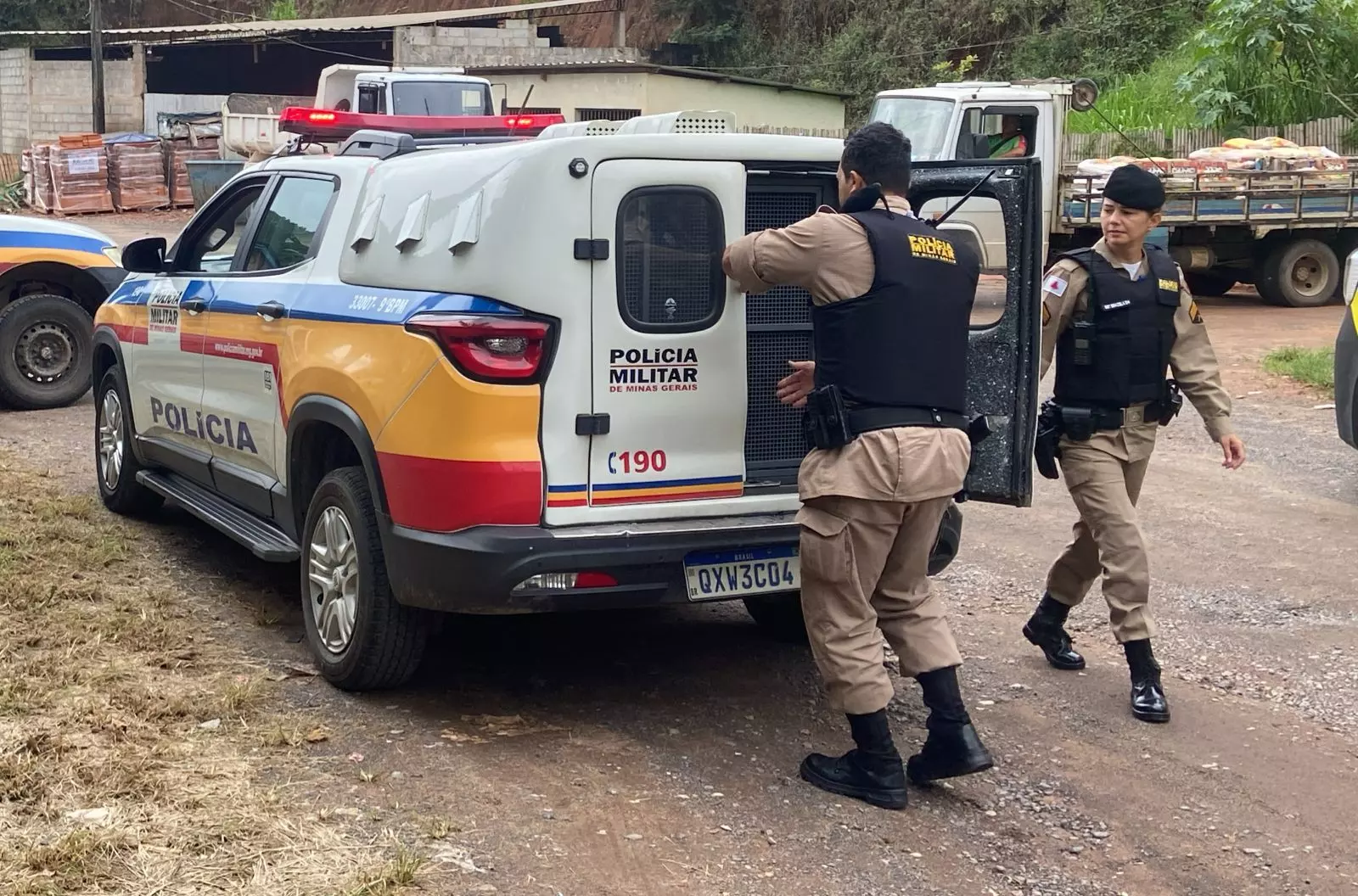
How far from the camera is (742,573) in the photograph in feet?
14.4

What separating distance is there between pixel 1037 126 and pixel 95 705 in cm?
1272

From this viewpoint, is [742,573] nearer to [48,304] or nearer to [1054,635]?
[1054,635]

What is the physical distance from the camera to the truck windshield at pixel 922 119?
14703 mm

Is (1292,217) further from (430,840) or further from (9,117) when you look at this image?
(9,117)

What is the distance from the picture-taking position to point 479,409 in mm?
4102

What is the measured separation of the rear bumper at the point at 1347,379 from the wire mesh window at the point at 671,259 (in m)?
4.70

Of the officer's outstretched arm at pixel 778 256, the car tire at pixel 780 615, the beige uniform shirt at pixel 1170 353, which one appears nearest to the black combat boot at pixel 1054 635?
the car tire at pixel 780 615

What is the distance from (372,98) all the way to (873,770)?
15820 millimetres

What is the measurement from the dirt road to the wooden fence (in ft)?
50.2

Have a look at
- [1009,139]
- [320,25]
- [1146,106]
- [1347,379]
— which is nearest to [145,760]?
[1347,379]

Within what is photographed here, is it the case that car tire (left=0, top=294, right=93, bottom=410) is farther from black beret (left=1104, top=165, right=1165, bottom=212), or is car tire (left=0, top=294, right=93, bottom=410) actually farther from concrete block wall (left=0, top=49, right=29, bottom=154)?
concrete block wall (left=0, top=49, right=29, bottom=154)

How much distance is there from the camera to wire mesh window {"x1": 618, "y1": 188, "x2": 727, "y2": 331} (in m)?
4.30

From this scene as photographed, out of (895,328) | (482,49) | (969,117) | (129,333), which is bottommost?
(129,333)

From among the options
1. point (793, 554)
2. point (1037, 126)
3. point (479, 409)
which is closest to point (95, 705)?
point (479, 409)
